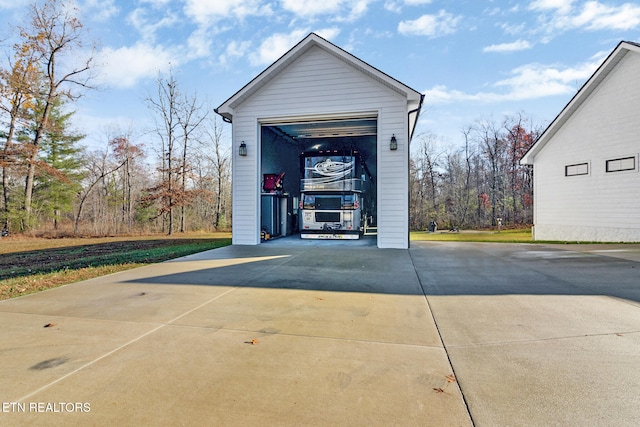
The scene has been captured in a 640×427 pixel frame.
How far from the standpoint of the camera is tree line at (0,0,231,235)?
63.9 feet

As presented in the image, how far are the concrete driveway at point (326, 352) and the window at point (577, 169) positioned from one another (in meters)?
10.5

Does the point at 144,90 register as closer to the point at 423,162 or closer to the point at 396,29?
the point at 396,29

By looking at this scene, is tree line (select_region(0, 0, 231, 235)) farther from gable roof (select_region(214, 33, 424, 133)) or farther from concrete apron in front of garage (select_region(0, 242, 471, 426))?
concrete apron in front of garage (select_region(0, 242, 471, 426))

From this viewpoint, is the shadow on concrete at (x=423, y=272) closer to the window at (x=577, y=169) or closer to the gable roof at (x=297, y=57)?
the gable roof at (x=297, y=57)

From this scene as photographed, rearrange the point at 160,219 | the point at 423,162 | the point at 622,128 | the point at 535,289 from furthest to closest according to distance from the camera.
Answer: the point at 423,162 < the point at 160,219 < the point at 622,128 < the point at 535,289

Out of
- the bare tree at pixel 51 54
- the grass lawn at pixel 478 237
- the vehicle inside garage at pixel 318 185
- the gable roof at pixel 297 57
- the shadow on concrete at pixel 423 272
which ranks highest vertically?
the bare tree at pixel 51 54

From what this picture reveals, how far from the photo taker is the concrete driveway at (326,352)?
1.89m

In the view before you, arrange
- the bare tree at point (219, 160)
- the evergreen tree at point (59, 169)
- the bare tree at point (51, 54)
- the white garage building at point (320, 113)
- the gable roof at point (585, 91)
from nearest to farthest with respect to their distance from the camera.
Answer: the white garage building at point (320, 113), the gable roof at point (585, 91), the bare tree at point (51, 54), the evergreen tree at point (59, 169), the bare tree at point (219, 160)

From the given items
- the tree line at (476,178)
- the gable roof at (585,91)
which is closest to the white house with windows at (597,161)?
the gable roof at (585,91)

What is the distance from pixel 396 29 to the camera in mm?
10914

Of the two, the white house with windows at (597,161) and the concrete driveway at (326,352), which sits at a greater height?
the white house with windows at (597,161)

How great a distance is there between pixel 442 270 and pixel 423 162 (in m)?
26.5

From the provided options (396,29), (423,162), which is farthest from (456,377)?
(423,162)

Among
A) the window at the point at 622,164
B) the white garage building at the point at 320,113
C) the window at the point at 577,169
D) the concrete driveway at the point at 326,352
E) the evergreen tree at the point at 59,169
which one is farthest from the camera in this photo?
the evergreen tree at the point at 59,169
